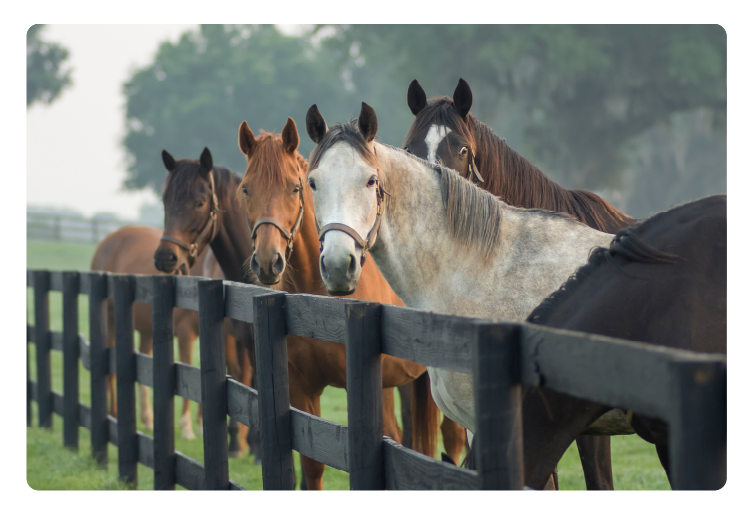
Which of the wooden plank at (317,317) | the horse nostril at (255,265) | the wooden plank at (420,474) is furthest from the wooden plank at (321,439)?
the horse nostril at (255,265)

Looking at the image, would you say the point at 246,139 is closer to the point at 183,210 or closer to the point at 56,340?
the point at 183,210

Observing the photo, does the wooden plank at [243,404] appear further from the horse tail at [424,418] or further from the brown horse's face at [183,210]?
the brown horse's face at [183,210]

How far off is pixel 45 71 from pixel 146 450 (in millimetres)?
3214

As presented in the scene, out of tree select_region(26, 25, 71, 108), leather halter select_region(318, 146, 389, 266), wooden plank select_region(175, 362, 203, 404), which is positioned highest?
tree select_region(26, 25, 71, 108)

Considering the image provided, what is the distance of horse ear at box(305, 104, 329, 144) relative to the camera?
2877 mm

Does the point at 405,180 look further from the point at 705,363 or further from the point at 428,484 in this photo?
the point at 705,363

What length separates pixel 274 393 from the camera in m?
2.57

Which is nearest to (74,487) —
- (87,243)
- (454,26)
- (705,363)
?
(705,363)

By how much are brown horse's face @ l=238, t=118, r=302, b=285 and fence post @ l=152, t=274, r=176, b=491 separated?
0.70m

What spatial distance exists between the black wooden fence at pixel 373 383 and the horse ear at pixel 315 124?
829 millimetres

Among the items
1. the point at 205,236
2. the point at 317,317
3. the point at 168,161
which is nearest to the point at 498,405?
the point at 317,317

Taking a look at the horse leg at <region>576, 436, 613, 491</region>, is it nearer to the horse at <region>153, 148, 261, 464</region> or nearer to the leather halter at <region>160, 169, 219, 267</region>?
the horse at <region>153, 148, 261, 464</region>

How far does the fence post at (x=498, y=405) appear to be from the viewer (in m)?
1.49

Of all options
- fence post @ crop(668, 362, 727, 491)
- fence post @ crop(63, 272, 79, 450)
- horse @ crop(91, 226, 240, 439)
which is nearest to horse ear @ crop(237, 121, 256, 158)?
horse @ crop(91, 226, 240, 439)
